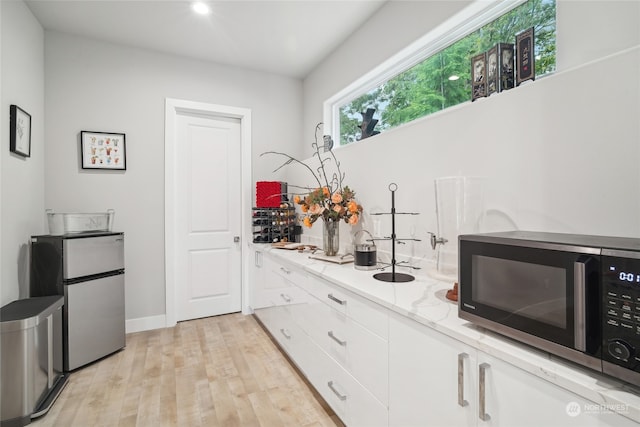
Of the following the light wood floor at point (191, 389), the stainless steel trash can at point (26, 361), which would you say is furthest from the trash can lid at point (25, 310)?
the light wood floor at point (191, 389)

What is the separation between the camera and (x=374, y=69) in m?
2.60

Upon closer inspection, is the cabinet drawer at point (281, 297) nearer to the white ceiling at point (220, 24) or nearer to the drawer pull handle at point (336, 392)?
the drawer pull handle at point (336, 392)

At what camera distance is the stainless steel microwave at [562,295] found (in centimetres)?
62

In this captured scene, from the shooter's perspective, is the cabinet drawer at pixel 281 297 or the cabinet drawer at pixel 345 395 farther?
the cabinet drawer at pixel 281 297

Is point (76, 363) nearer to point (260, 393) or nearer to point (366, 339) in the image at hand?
point (260, 393)

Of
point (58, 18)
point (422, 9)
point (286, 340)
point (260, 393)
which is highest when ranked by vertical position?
point (58, 18)

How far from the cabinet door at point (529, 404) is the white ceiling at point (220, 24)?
2652 millimetres

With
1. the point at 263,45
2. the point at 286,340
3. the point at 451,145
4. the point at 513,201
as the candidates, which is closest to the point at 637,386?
the point at 513,201

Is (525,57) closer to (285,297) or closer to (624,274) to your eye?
(624,274)

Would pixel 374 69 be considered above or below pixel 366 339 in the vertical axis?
above

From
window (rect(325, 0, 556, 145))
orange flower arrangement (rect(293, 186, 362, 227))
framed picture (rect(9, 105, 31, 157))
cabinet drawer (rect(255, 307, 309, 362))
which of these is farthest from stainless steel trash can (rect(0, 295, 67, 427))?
window (rect(325, 0, 556, 145))

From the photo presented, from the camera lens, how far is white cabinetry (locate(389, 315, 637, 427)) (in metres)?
0.70

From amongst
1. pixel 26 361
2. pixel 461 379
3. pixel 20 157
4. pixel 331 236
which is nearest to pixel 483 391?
pixel 461 379

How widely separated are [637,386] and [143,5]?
135 inches
